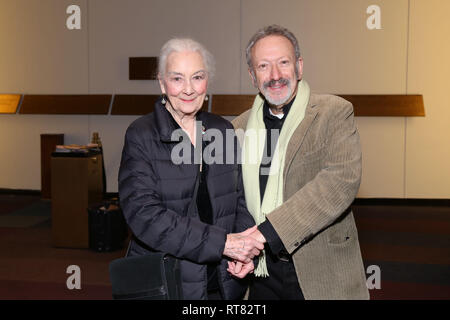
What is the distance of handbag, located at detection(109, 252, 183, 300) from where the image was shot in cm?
151

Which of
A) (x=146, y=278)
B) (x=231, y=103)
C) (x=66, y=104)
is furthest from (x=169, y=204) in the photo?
(x=66, y=104)

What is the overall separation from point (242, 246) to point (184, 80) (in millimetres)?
635

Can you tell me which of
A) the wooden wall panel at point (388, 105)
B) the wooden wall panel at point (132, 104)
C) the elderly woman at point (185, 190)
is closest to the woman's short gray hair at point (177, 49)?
the elderly woman at point (185, 190)

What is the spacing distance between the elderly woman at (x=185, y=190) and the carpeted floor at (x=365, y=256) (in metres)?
2.27

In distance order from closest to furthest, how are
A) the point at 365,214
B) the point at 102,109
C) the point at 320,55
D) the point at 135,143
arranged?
the point at 135,143 < the point at 365,214 < the point at 320,55 < the point at 102,109

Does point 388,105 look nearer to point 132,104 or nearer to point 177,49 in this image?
point 132,104

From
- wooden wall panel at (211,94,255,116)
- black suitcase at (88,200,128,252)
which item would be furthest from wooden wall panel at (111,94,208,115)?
black suitcase at (88,200,128,252)

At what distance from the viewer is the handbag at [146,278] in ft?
4.95

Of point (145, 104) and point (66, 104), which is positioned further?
point (66, 104)

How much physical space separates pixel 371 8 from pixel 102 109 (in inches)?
169

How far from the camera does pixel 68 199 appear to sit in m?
5.06

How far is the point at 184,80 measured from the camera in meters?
1.73
